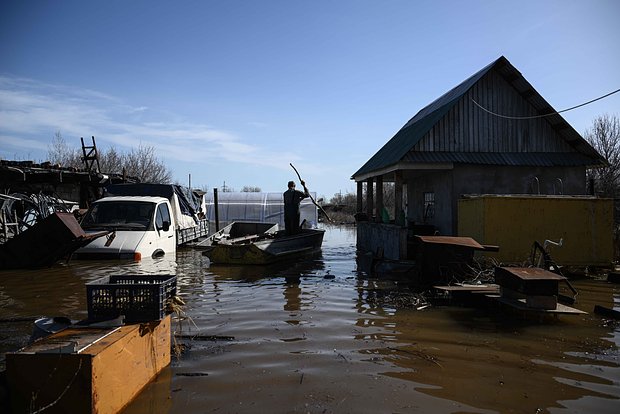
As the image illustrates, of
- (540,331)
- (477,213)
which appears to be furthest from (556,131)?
(540,331)

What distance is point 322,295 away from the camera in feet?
29.4

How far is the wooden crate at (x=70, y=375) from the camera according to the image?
311 cm

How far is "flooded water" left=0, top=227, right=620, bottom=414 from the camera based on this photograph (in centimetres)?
399

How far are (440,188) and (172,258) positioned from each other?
8.97 meters

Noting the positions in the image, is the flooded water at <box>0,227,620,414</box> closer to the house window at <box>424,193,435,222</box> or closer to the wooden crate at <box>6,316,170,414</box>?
the wooden crate at <box>6,316,170,414</box>

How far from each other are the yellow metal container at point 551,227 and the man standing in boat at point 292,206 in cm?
602

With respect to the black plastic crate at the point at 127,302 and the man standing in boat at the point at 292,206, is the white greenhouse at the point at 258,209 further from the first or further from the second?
the black plastic crate at the point at 127,302

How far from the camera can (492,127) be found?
46.2 feet

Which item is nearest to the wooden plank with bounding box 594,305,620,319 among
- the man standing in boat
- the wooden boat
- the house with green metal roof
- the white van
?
the house with green metal roof

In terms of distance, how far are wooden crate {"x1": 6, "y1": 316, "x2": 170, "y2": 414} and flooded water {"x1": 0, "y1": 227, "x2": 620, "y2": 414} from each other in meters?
0.48

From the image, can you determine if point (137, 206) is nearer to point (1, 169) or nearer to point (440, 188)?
point (1, 169)

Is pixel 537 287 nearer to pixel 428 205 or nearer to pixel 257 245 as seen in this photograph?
pixel 257 245

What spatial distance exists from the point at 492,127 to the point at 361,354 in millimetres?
11089

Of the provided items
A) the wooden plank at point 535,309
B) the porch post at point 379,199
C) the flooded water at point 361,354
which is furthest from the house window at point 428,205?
the wooden plank at point 535,309
